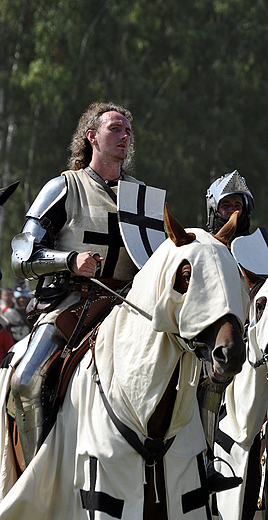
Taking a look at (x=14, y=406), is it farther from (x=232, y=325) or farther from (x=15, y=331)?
(x=15, y=331)

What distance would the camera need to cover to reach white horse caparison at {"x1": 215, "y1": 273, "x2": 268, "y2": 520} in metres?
4.22

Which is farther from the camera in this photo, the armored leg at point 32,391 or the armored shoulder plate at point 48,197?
the armored shoulder plate at point 48,197

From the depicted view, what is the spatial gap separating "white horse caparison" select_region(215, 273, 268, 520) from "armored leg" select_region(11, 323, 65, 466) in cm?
120

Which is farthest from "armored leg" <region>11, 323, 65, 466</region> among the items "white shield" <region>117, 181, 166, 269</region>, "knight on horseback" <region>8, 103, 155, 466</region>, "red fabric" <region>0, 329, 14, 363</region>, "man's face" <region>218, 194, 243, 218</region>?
"red fabric" <region>0, 329, 14, 363</region>

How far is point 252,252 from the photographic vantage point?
4.77 meters

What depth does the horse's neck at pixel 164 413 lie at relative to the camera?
3270mm

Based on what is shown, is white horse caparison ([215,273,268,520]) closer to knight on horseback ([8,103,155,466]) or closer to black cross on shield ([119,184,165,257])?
black cross on shield ([119,184,165,257])

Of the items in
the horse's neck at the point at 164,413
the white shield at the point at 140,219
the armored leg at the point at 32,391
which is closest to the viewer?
the horse's neck at the point at 164,413

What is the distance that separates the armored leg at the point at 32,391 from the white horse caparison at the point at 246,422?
3.93 feet

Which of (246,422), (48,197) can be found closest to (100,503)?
(246,422)

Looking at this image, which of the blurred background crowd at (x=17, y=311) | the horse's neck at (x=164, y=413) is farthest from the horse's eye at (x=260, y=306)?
the blurred background crowd at (x=17, y=311)

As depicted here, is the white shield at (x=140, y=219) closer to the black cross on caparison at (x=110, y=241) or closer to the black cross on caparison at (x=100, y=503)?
the black cross on caparison at (x=110, y=241)

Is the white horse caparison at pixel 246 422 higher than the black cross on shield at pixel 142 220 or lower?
lower

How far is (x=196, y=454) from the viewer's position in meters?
3.45
